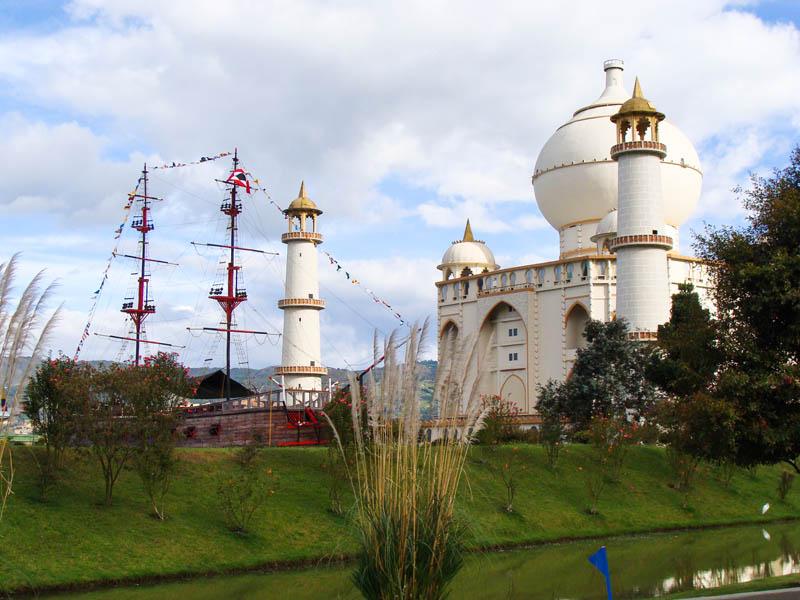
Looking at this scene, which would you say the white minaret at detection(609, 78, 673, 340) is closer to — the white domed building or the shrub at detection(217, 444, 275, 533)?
the white domed building

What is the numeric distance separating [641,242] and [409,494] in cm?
3030

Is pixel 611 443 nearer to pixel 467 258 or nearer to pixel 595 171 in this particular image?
pixel 595 171

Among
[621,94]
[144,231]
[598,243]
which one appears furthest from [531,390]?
[144,231]

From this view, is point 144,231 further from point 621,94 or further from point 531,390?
point 621,94

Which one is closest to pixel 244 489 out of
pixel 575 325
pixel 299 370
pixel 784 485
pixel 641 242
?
pixel 784 485

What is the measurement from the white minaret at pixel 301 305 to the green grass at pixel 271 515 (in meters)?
13.9

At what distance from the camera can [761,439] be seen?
55.7 ft

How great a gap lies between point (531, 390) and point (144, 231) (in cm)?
2083

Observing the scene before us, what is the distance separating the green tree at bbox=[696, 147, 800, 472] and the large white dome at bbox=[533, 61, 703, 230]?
31561 mm

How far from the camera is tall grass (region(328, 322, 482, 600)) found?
10.9 m

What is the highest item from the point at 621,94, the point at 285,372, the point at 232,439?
the point at 621,94

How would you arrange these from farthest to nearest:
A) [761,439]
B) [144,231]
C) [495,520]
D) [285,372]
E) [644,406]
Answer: [144,231] → [285,372] → [644,406] → [495,520] → [761,439]

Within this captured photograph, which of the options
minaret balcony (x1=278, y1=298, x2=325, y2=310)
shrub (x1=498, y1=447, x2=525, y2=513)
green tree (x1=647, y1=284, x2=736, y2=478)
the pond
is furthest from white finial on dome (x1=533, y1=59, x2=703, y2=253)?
green tree (x1=647, y1=284, x2=736, y2=478)

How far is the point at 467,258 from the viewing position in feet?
181
